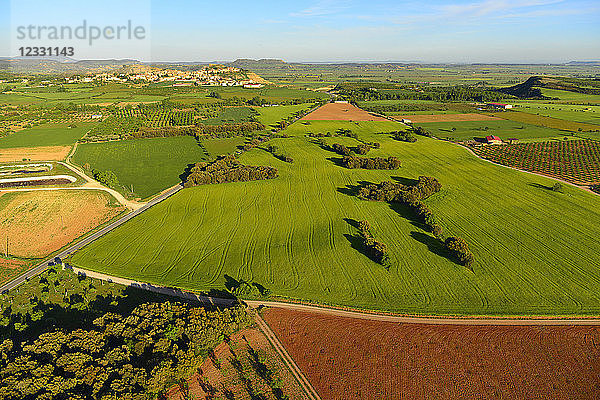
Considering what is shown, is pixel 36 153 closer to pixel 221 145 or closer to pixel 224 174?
pixel 221 145

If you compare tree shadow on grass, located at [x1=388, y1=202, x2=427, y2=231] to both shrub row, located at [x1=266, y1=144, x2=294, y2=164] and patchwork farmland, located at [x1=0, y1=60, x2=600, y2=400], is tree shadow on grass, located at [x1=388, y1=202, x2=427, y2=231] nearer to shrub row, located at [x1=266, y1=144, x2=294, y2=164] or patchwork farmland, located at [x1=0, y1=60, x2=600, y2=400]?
patchwork farmland, located at [x1=0, y1=60, x2=600, y2=400]

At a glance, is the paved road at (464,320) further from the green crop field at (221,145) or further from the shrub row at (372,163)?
the green crop field at (221,145)

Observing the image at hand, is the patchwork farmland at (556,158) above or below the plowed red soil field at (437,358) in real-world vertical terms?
above

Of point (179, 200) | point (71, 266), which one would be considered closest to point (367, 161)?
point (179, 200)

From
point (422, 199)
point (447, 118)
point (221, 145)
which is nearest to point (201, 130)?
point (221, 145)

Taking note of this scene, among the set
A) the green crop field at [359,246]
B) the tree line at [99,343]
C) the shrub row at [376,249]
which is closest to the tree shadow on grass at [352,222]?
the green crop field at [359,246]

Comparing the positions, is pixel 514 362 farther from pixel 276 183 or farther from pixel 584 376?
pixel 276 183
